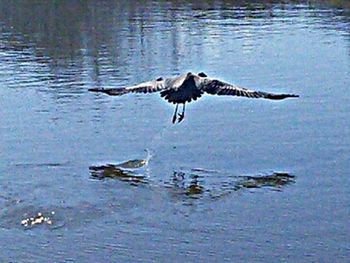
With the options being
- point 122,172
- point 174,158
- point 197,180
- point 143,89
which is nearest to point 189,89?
point 143,89

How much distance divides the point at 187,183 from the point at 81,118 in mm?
4577

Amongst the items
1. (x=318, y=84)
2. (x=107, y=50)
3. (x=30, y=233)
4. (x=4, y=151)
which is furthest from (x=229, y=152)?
(x=107, y=50)

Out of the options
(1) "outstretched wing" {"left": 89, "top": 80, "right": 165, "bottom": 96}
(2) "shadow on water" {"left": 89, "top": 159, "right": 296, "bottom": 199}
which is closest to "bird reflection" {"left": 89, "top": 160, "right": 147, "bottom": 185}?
(2) "shadow on water" {"left": 89, "top": 159, "right": 296, "bottom": 199}

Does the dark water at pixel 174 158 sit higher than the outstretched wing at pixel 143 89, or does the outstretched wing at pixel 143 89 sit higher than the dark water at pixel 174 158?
the outstretched wing at pixel 143 89

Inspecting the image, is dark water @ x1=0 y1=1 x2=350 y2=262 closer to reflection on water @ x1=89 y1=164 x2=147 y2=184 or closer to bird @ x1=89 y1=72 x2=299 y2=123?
reflection on water @ x1=89 y1=164 x2=147 y2=184

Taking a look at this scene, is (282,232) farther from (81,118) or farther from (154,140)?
(81,118)

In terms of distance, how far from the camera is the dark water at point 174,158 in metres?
11.8

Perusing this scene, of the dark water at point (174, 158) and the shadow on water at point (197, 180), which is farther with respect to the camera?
the shadow on water at point (197, 180)

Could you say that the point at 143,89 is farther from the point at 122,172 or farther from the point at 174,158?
the point at 174,158

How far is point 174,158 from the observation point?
50.7 ft

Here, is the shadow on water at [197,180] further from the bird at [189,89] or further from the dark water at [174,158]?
the bird at [189,89]

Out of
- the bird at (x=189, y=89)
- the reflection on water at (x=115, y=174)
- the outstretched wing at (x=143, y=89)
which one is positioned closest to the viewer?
the bird at (x=189, y=89)

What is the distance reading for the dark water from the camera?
11.8 m

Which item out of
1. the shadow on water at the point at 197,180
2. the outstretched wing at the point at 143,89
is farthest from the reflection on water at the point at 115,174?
the outstretched wing at the point at 143,89
